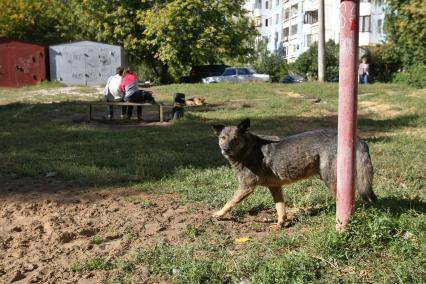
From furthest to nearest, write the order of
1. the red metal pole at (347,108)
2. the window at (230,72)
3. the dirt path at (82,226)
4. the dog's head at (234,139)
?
the window at (230,72)
the dog's head at (234,139)
the dirt path at (82,226)
the red metal pole at (347,108)

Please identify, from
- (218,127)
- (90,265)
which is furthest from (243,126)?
(90,265)

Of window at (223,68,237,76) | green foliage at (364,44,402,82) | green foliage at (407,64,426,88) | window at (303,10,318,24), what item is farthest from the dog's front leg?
window at (303,10,318,24)

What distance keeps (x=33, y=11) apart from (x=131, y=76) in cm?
3483

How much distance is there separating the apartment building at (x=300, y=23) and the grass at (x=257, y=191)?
31633 millimetres

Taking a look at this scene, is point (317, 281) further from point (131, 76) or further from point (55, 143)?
point (131, 76)

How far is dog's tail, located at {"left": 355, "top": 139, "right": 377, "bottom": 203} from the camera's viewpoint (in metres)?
4.81

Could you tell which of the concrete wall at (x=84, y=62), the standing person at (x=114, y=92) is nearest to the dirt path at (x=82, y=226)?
the standing person at (x=114, y=92)

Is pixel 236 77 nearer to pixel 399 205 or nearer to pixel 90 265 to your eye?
pixel 399 205

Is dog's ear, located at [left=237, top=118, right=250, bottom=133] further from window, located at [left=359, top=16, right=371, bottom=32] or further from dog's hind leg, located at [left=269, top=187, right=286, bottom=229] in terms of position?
window, located at [left=359, top=16, right=371, bottom=32]

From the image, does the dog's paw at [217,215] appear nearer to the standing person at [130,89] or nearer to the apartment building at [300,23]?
the standing person at [130,89]

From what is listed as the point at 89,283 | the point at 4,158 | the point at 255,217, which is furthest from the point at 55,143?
the point at 89,283

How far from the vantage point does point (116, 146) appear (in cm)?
997

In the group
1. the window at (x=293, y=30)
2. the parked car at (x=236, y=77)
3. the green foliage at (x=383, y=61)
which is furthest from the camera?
the window at (x=293, y=30)

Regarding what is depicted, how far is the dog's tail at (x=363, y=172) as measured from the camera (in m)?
4.81
